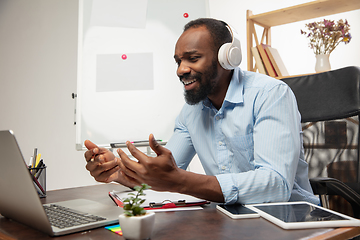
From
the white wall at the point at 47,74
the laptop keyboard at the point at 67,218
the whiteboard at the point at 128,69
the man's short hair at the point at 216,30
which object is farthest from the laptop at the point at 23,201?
the white wall at the point at 47,74

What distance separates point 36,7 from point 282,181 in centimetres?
305

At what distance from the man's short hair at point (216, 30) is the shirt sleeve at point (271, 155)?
0.86 ft

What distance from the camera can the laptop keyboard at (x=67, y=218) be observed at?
67 centimetres

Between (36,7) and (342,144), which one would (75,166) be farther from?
(342,144)

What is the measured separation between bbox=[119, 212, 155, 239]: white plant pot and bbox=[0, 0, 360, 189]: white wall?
2407 mm

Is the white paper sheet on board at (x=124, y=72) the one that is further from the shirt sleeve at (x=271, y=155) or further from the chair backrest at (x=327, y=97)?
the shirt sleeve at (x=271, y=155)

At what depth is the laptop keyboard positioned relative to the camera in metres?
0.67

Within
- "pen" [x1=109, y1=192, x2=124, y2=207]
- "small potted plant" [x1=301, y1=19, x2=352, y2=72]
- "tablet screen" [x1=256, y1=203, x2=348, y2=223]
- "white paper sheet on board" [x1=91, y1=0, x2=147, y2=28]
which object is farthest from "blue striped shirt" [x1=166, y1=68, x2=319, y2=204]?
"small potted plant" [x1=301, y1=19, x2=352, y2=72]

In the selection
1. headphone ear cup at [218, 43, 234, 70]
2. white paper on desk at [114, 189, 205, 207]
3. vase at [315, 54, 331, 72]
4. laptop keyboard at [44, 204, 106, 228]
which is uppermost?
vase at [315, 54, 331, 72]

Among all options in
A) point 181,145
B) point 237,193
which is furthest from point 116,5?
point 237,193

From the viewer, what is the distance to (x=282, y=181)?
36.0 inches

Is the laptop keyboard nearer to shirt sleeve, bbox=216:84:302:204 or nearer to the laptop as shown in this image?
the laptop

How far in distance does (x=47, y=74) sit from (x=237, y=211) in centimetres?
279

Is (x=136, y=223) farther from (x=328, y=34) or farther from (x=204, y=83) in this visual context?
(x=328, y=34)
